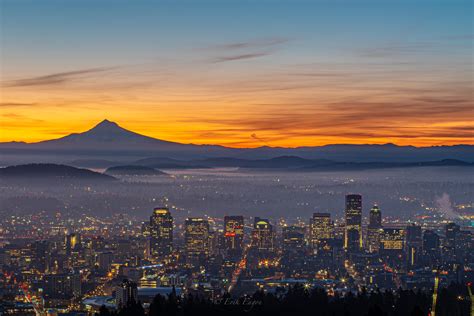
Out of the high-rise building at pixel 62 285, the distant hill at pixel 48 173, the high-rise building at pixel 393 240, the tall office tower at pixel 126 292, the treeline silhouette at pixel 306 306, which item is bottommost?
the high-rise building at pixel 62 285

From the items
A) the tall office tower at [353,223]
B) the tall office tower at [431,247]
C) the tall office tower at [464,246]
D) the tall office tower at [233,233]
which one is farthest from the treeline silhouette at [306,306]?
the tall office tower at [353,223]

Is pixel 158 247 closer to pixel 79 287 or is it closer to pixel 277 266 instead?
pixel 277 266

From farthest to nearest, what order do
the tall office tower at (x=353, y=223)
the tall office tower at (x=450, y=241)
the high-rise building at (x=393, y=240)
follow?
the tall office tower at (x=353, y=223), the high-rise building at (x=393, y=240), the tall office tower at (x=450, y=241)

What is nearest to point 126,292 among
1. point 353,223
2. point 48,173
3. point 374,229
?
point 374,229

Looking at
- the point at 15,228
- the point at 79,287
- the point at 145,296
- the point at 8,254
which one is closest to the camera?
the point at 145,296

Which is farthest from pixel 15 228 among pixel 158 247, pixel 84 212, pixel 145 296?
pixel 145 296

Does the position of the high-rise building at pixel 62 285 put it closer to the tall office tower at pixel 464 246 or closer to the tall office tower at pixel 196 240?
the tall office tower at pixel 196 240
